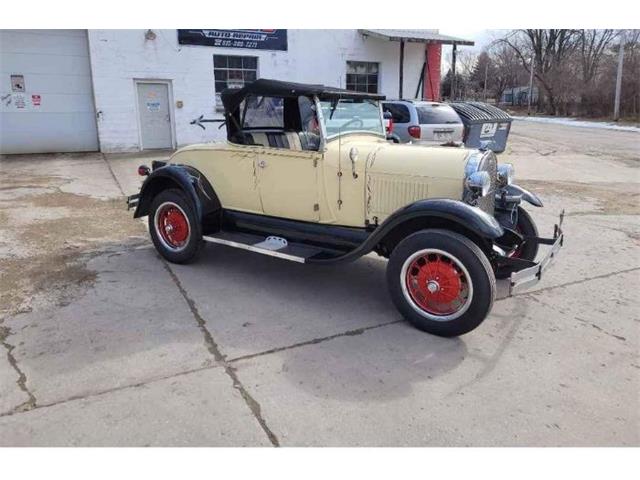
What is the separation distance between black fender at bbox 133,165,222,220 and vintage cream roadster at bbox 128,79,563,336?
11 millimetres

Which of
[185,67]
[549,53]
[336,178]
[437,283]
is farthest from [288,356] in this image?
[549,53]

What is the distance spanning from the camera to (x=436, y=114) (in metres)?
11.2

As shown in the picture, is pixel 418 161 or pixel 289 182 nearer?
pixel 418 161

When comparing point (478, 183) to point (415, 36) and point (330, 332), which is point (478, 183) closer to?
point (330, 332)

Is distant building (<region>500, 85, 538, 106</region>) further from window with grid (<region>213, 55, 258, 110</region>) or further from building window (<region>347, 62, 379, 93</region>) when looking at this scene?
window with grid (<region>213, 55, 258, 110</region>)

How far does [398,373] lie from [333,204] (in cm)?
170

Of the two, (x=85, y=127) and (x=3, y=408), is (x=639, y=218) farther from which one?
(x=85, y=127)

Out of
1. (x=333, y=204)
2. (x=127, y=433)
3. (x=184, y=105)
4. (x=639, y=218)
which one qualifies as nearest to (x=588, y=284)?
(x=333, y=204)

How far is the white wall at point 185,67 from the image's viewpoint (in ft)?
45.0

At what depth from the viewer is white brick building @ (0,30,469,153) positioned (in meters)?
13.4

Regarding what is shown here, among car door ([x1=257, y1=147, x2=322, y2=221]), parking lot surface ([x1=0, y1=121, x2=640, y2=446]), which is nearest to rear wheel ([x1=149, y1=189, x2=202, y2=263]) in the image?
parking lot surface ([x1=0, y1=121, x2=640, y2=446])

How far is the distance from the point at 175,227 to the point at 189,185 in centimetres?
54

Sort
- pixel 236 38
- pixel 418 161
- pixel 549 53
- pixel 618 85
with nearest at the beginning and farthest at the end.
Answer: pixel 418 161 → pixel 236 38 → pixel 618 85 → pixel 549 53

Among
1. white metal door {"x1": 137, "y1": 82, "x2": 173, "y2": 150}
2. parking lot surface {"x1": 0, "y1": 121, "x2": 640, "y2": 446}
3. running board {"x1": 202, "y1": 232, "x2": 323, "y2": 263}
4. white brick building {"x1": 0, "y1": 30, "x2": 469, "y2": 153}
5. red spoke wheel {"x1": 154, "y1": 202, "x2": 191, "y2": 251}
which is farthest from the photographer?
white metal door {"x1": 137, "y1": 82, "x2": 173, "y2": 150}
